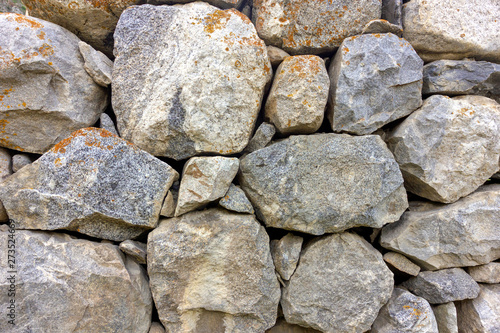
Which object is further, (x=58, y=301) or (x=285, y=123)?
(x=285, y=123)

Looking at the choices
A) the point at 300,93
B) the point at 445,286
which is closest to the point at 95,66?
the point at 300,93

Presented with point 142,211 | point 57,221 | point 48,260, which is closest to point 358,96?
point 142,211

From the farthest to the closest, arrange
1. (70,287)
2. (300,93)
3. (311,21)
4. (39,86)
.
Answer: (311,21), (300,93), (39,86), (70,287)

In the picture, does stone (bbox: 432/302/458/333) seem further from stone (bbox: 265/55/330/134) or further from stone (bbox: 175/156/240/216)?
stone (bbox: 175/156/240/216)

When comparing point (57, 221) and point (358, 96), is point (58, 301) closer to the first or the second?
point (57, 221)

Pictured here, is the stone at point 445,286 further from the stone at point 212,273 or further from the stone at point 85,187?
the stone at point 85,187

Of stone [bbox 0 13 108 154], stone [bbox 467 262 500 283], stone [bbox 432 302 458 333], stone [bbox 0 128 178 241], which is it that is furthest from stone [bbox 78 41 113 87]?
stone [bbox 467 262 500 283]

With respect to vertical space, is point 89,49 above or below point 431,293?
above

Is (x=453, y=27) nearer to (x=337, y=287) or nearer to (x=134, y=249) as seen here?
(x=337, y=287)
